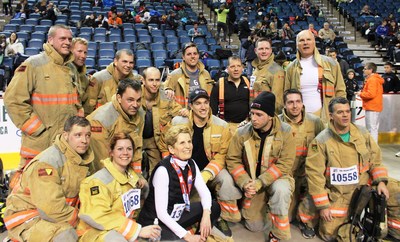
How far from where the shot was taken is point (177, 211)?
3.50 metres

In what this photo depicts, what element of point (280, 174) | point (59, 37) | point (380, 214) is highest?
point (59, 37)

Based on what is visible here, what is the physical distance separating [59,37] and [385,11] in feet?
51.1

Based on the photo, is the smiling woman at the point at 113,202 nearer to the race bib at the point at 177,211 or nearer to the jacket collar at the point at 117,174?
the jacket collar at the point at 117,174

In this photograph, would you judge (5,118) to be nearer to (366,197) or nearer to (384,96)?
(366,197)

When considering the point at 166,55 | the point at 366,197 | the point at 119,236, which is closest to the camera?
the point at 119,236

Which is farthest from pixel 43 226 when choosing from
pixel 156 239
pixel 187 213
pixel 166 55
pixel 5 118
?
pixel 166 55

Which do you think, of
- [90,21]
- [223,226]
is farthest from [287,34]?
[223,226]

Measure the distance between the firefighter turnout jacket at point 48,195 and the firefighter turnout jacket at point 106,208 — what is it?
145 mm

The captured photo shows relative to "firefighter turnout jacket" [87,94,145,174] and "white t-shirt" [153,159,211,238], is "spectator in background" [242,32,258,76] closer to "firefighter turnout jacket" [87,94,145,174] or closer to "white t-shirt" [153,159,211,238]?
"firefighter turnout jacket" [87,94,145,174]

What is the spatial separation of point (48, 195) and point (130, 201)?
0.58m

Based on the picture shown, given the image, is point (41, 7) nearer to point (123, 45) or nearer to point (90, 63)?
point (123, 45)

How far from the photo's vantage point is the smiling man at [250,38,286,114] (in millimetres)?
4773

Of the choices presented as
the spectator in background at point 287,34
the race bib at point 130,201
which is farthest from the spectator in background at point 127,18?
the race bib at point 130,201

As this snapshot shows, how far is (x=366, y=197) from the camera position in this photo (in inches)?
150
